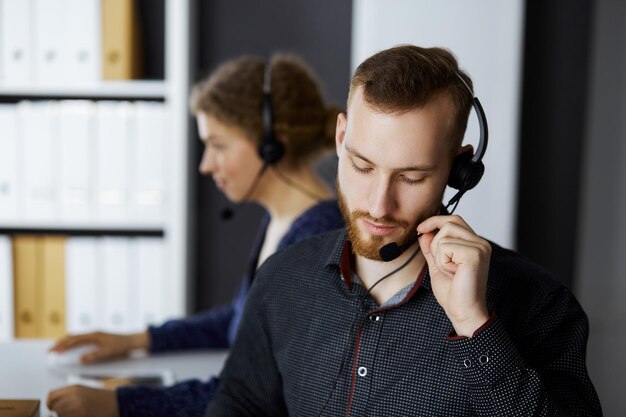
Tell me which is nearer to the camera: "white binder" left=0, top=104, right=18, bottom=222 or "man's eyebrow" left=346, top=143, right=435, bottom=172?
"man's eyebrow" left=346, top=143, right=435, bottom=172

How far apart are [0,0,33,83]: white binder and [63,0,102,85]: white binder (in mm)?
102

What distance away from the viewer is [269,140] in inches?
65.1

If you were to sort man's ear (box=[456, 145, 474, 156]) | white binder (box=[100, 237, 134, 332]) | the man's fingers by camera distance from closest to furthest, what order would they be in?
man's ear (box=[456, 145, 474, 156]), the man's fingers, white binder (box=[100, 237, 134, 332])

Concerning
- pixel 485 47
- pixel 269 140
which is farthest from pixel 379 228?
pixel 485 47

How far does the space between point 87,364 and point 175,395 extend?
32 cm

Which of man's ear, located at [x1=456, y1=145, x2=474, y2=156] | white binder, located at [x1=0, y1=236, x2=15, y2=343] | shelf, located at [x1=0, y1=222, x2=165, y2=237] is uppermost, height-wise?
man's ear, located at [x1=456, y1=145, x2=474, y2=156]

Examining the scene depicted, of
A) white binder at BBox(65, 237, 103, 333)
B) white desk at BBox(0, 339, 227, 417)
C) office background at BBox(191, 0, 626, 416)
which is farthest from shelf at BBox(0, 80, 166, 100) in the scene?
white desk at BBox(0, 339, 227, 417)

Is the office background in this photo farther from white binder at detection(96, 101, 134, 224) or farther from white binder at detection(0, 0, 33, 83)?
white binder at detection(0, 0, 33, 83)

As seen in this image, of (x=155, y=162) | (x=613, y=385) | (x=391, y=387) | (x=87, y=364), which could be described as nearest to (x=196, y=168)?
(x=155, y=162)

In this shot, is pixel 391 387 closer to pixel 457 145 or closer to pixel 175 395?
pixel 457 145

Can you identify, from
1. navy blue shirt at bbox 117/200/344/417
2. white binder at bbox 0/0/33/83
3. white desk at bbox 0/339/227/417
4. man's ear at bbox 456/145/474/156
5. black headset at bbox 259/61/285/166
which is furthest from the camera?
white binder at bbox 0/0/33/83

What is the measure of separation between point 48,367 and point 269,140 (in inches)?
24.8

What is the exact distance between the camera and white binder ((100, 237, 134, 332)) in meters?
2.20

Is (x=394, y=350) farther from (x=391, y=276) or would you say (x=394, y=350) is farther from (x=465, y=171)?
(x=465, y=171)
